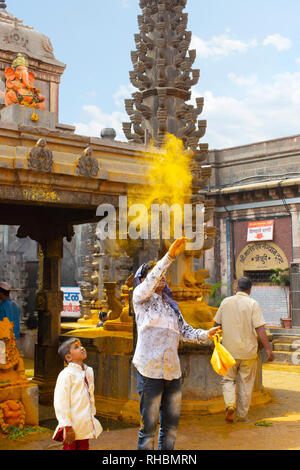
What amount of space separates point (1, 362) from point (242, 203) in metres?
19.4

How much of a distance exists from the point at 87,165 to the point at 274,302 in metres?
17.7

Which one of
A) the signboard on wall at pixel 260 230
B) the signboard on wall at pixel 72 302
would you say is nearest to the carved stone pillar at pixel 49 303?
the signboard on wall at pixel 72 302

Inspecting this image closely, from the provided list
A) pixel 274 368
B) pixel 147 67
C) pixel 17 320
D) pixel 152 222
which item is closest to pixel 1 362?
pixel 17 320

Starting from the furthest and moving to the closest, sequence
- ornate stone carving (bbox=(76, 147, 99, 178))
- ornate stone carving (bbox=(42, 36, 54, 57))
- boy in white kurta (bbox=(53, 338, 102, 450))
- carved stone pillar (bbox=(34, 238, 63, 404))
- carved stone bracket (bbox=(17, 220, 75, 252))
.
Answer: ornate stone carving (bbox=(42, 36, 54, 57)), carved stone bracket (bbox=(17, 220, 75, 252)), carved stone pillar (bbox=(34, 238, 63, 404)), ornate stone carving (bbox=(76, 147, 99, 178)), boy in white kurta (bbox=(53, 338, 102, 450))

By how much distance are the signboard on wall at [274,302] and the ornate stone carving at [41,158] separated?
1790 cm

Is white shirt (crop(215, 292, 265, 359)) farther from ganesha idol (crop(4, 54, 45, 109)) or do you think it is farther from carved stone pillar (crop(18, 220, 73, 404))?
ganesha idol (crop(4, 54, 45, 109))

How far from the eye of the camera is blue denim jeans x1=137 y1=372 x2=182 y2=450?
468cm

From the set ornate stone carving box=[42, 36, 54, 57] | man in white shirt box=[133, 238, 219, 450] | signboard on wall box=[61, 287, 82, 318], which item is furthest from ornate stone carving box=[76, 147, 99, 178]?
ornate stone carving box=[42, 36, 54, 57]

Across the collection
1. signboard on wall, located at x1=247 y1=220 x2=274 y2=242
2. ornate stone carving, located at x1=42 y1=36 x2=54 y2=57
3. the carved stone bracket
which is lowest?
the carved stone bracket

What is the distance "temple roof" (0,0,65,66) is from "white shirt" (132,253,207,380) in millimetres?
16888

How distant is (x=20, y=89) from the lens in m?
6.95

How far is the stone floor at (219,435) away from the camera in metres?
6.03

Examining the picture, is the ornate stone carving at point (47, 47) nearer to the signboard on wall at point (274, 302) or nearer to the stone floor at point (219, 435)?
the signboard on wall at point (274, 302)

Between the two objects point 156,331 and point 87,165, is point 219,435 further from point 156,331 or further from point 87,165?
point 87,165
